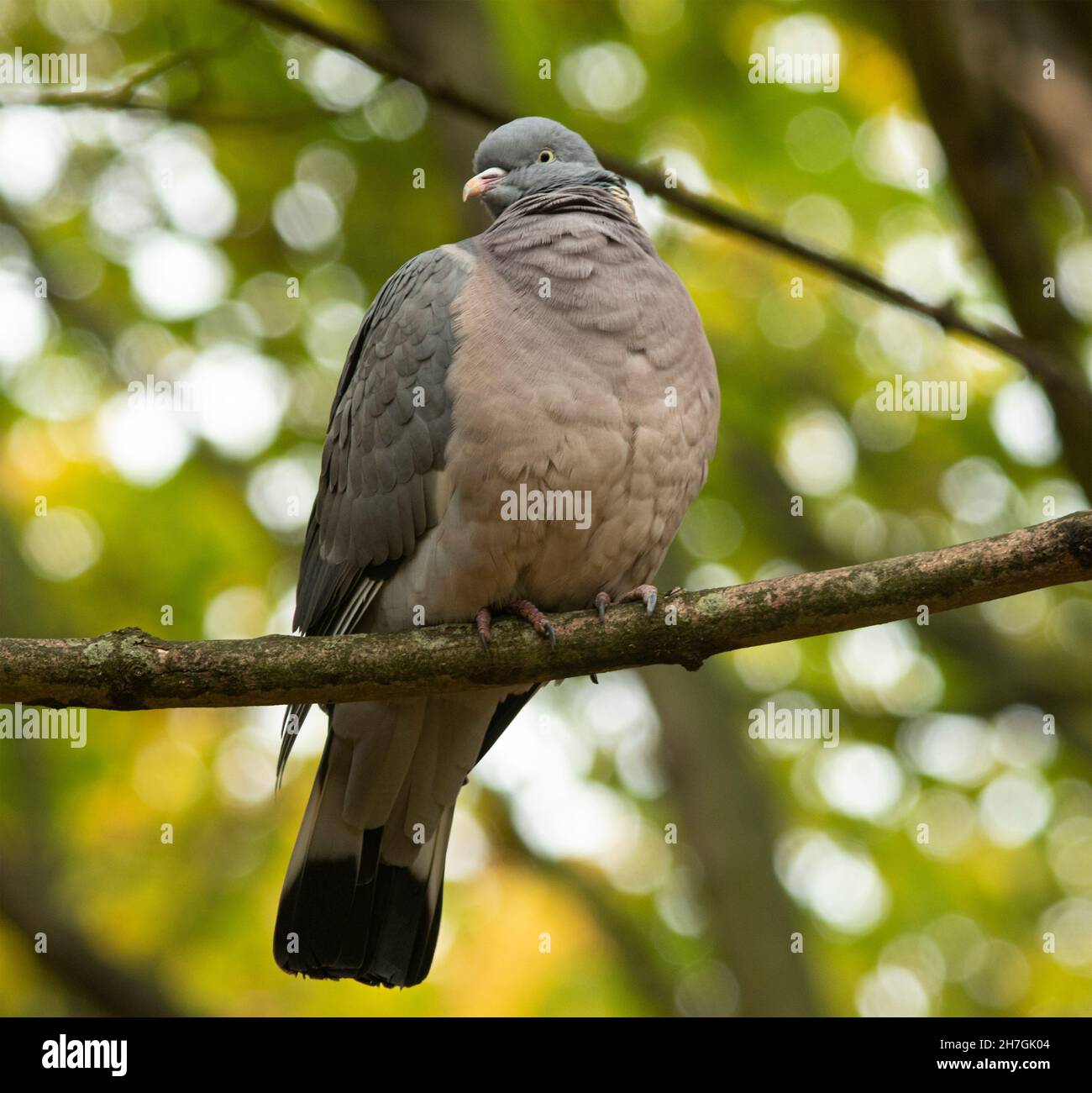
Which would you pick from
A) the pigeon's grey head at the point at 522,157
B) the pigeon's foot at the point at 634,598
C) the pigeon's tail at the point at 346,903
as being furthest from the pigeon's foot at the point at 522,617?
the pigeon's grey head at the point at 522,157

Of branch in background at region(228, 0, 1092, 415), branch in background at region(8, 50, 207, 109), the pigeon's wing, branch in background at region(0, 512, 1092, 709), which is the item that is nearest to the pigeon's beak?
branch in background at region(228, 0, 1092, 415)

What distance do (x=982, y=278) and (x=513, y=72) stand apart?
333 cm

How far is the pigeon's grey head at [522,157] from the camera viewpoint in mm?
5102

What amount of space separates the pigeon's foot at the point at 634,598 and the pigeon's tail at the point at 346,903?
1.26 meters

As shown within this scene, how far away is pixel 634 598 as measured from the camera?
4.36 meters

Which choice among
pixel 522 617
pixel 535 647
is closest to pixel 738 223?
pixel 522 617

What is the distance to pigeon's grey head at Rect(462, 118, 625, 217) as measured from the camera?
510 centimetres

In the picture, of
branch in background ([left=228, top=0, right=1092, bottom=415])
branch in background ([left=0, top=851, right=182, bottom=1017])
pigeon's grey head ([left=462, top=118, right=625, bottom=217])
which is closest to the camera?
branch in background ([left=228, top=0, right=1092, bottom=415])

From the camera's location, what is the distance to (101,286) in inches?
340

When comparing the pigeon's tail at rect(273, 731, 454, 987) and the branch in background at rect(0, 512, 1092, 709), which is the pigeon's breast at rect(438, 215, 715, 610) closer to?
the branch in background at rect(0, 512, 1092, 709)

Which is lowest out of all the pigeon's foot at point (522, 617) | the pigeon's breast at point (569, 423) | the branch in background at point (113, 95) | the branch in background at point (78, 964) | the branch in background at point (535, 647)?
the branch in background at point (78, 964)

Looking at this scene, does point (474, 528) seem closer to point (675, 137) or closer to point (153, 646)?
point (153, 646)

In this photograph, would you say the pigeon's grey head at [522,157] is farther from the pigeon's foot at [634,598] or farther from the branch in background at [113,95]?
the pigeon's foot at [634,598]

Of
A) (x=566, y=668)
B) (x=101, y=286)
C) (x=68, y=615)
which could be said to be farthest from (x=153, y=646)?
(x=101, y=286)
